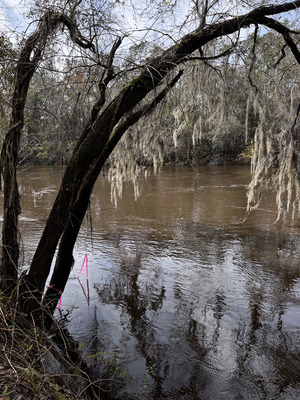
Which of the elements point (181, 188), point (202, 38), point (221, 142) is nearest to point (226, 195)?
point (181, 188)

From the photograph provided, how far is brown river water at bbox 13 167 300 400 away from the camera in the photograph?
2951mm

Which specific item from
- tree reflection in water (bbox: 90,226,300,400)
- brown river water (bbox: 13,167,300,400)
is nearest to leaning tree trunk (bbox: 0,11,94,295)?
brown river water (bbox: 13,167,300,400)

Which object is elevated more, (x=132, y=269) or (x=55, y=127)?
(x=55, y=127)

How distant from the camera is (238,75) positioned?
14.9 ft

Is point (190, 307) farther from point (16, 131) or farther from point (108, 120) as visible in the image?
point (16, 131)

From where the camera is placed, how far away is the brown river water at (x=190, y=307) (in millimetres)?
2951

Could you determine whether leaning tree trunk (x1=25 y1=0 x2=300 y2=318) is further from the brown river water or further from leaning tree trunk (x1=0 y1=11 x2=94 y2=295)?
the brown river water

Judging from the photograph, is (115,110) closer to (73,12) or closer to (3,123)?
(73,12)

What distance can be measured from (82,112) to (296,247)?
5.34 m

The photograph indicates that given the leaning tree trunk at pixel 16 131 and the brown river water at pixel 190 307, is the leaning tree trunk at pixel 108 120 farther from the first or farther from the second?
the brown river water at pixel 190 307

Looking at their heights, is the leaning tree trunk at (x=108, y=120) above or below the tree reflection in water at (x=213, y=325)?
above

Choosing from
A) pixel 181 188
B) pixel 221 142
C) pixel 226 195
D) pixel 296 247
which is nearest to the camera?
pixel 296 247

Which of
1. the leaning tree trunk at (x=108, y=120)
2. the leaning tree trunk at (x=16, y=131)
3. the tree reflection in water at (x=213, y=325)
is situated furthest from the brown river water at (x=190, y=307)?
the leaning tree trunk at (x=108, y=120)

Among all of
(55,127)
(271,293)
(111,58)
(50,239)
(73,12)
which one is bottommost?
(271,293)
